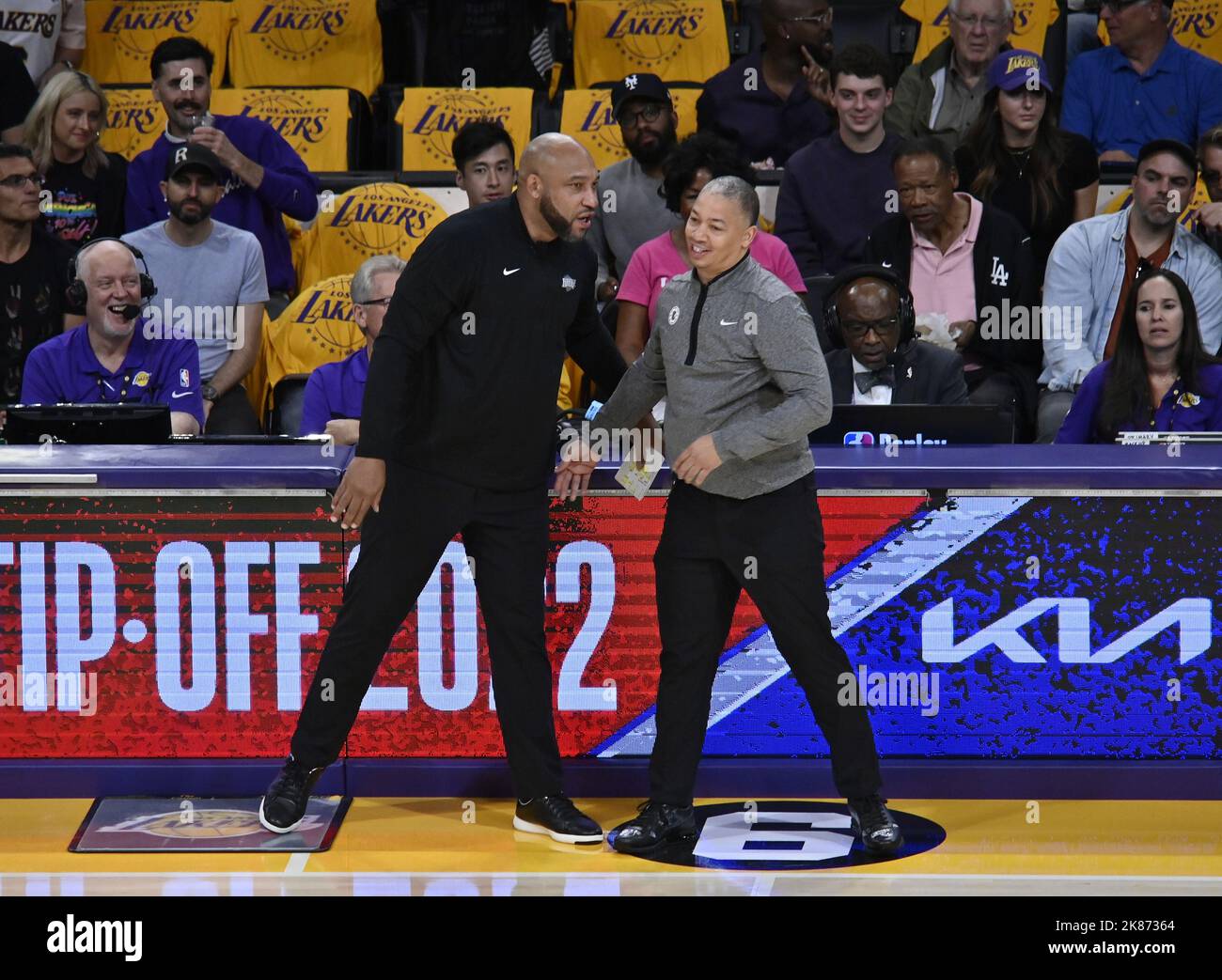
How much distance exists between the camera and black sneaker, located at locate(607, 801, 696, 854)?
4711mm

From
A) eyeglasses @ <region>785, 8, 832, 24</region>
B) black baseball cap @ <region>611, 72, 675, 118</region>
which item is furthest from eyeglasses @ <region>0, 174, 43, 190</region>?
eyeglasses @ <region>785, 8, 832, 24</region>

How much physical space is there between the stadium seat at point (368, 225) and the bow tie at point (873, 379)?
2.94m

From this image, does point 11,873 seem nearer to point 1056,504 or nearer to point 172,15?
point 1056,504

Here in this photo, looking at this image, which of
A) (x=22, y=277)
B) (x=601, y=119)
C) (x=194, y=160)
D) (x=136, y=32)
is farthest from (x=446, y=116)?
(x=22, y=277)

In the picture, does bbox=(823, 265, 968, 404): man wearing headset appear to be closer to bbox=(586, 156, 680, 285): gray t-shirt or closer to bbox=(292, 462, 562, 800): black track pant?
bbox=(292, 462, 562, 800): black track pant

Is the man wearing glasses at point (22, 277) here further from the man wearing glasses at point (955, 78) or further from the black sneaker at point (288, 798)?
the man wearing glasses at point (955, 78)

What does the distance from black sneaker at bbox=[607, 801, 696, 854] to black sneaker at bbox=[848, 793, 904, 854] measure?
43 centimetres

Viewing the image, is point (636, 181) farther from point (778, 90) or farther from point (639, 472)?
point (639, 472)

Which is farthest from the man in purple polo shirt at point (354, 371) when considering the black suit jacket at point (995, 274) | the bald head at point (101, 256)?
the black suit jacket at point (995, 274)

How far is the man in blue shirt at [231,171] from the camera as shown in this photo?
8148 millimetres

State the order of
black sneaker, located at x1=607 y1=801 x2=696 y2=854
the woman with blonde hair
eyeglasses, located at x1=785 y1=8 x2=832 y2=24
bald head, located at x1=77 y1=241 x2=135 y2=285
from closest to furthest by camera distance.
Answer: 1. black sneaker, located at x1=607 y1=801 x2=696 y2=854
2. bald head, located at x1=77 y1=241 x2=135 y2=285
3. the woman with blonde hair
4. eyeglasses, located at x1=785 y1=8 x2=832 y2=24

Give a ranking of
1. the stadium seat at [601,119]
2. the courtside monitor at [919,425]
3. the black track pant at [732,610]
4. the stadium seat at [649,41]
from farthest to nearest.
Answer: the stadium seat at [649,41]
the stadium seat at [601,119]
the courtside monitor at [919,425]
the black track pant at [732,610]

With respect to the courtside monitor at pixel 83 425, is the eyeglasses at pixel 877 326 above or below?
above

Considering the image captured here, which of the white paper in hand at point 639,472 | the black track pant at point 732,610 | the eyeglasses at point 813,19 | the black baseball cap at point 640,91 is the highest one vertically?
the eyeglasses at point 813,19
